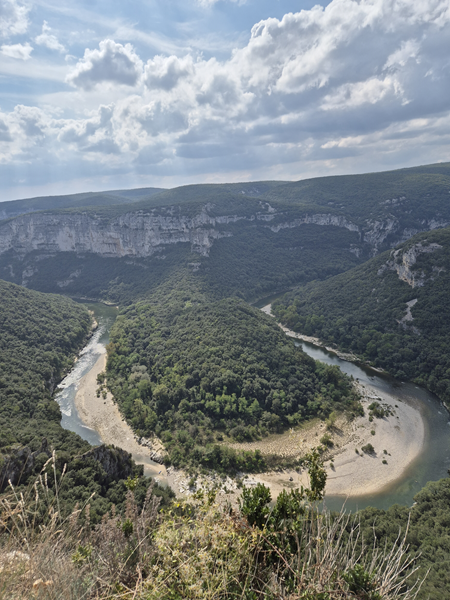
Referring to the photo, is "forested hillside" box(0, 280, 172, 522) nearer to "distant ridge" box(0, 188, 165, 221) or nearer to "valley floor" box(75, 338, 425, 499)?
"valley floor" box(75, 338, 425, 499)

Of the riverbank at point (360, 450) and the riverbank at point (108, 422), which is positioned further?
the riverbank at point (108, 422)

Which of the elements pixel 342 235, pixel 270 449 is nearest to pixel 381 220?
pixel 342 235

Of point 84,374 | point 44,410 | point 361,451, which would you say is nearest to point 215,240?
point 84,374

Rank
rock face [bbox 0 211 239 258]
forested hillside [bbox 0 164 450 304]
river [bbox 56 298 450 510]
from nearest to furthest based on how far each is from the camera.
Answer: river [bbox 56 298 450 510] → forested hillside [bbox 0 164 450 304] → rock face [bbox 0 211 239 258]

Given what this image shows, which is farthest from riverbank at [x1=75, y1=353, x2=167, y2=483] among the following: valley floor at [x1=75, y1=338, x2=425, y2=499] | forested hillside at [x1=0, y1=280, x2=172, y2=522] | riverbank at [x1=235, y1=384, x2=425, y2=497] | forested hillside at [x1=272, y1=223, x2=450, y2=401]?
forested hillside at [x1=272, y1=223, x2=450, y2=401]

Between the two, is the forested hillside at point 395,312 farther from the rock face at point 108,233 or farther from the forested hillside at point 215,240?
the rock face at point 108,233

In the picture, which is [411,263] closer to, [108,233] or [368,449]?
[368,449]

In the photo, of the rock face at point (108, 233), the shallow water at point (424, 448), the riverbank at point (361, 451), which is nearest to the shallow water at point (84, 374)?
the riverbank at point (361, 451)

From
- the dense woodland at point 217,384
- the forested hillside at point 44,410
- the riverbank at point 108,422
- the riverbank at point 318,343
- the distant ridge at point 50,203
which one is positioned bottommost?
the riverbank at point 318,343
